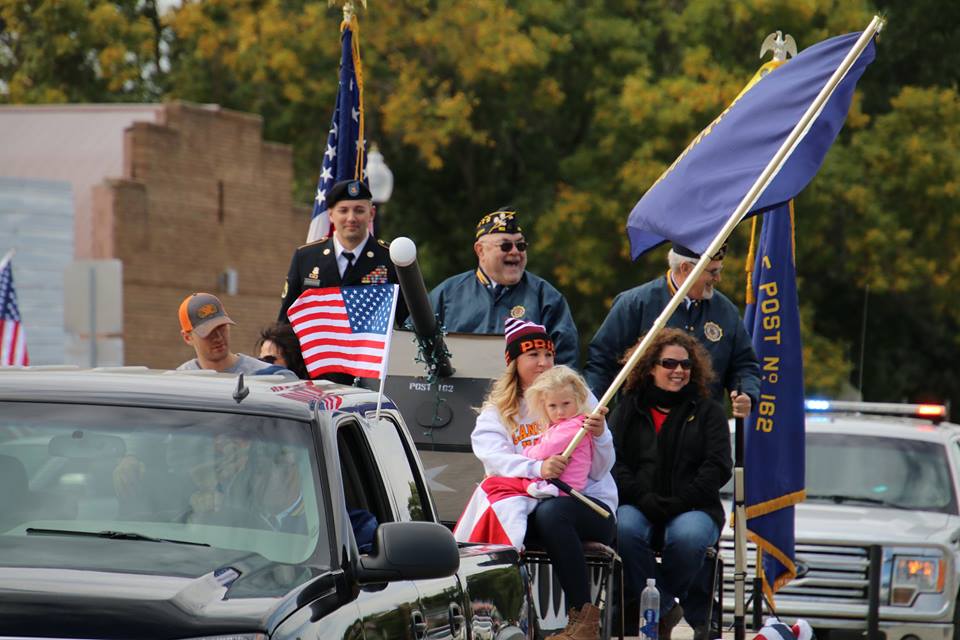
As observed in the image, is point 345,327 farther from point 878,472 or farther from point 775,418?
point 878,472

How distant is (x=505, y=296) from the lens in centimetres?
1059

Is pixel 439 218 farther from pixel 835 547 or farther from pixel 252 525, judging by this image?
pixel 252 525

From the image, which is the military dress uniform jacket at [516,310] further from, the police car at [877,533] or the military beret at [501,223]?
the police car at [877,533]

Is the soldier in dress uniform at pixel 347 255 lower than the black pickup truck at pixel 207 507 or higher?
higher

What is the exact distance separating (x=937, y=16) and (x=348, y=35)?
21550 millimetres

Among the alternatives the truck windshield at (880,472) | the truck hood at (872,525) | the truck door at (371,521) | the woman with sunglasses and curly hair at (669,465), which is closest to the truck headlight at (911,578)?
the truck hood at (872,525)

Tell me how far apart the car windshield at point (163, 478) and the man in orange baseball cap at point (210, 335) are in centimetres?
347

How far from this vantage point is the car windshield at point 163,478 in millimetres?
5473

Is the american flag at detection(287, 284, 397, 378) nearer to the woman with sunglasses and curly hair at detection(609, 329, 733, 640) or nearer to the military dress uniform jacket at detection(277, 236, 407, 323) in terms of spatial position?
the military dress uniform jacket at detection(277, 236, 407, 323)

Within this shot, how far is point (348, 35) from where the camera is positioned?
43.6ft

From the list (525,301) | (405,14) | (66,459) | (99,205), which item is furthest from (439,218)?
(66,459)

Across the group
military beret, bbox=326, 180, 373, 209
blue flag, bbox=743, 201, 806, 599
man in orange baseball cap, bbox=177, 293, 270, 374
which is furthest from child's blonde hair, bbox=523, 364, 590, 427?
blue flag, bbox=743, 201, 806, 599

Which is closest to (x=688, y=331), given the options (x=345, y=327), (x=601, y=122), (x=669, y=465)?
(x=669, y=465)

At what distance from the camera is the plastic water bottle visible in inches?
369
